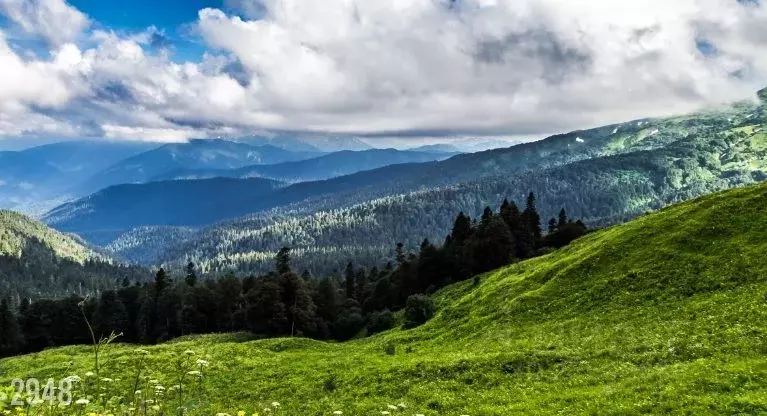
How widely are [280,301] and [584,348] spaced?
6047 centimetres

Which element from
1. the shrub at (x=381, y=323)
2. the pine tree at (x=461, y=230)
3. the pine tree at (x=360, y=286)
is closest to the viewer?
the shrub at (x=381, y=323)

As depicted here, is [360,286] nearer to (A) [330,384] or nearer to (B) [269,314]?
(B) [269,314]

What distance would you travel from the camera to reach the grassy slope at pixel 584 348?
27.6 meters

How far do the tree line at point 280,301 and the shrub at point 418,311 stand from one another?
1582cm

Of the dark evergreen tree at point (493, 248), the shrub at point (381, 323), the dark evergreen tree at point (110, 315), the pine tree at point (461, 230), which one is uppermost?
the pine tree at point (461, 230)

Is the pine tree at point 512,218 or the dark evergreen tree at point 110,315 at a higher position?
the pine tree at point 512,218

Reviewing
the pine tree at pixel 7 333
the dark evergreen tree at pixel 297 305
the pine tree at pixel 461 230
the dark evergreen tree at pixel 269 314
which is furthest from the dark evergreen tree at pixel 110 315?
the pine tree at pixel 461 230

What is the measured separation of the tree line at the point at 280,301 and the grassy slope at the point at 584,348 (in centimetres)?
2337

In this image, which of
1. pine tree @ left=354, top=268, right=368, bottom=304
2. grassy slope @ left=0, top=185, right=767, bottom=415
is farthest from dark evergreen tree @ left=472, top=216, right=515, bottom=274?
grassy slope @ left=0, top=185, right=767, bottom=415

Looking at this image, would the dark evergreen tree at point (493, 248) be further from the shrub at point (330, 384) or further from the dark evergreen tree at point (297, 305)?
the shrub at point (330, 384)

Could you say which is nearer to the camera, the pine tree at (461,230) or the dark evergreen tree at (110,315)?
the pine tree at (461,230)

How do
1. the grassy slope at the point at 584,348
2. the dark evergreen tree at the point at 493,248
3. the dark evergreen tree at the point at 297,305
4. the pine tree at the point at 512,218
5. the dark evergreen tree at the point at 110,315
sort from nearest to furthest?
the grassy slope at the point at 584,348 → the dark evergreen tree at the point at 297,305 → the dark evergreen tree at the point at 493,248 → the pine tree at the point at 512,218 → the dark evergreen tree at the point at 110,315

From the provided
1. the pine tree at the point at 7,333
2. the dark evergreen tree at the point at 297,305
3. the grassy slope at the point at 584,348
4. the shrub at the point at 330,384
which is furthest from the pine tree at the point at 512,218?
the pine tree at the point at 7,333

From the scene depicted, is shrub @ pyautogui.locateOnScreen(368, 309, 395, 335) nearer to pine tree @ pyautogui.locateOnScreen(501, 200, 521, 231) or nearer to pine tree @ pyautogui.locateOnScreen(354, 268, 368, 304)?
pine tree @ pyautogui.locateOnScreen(354, 268, 368, 304)
